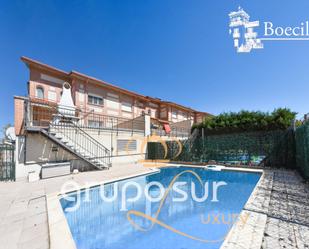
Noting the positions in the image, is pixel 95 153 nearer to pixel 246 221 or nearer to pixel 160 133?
Answer: pixel 160 133

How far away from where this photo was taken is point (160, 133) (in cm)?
1819

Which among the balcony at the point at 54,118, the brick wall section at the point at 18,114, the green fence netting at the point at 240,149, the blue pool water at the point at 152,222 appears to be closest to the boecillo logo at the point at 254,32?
the green fence netting at the point at 240,149

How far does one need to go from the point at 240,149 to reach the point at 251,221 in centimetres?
956

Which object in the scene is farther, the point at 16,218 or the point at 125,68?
the point at 125,68

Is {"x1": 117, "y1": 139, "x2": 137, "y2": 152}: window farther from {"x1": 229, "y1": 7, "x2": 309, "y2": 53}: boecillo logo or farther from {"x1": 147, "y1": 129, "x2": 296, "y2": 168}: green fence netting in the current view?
{"x1": 229, "y1": 7, "x2": 309, "y2": 53}: boecillo logo

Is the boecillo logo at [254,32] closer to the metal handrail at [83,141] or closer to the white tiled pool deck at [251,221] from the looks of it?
the white tiled pool deck at [251,221]

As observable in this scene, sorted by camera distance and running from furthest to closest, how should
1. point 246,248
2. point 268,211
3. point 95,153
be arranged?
point 95,153 → point 268,211 → point 246,248

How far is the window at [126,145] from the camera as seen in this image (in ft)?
44.7

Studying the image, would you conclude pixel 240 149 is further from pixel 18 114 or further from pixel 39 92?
pixel 39 92

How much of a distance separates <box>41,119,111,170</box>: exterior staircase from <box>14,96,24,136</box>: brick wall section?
1031 mm

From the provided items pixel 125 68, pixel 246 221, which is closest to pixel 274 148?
pixel 246 221

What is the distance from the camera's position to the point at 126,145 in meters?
14.2

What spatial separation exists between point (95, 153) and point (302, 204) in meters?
11.1

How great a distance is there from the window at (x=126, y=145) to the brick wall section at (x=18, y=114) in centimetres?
672
